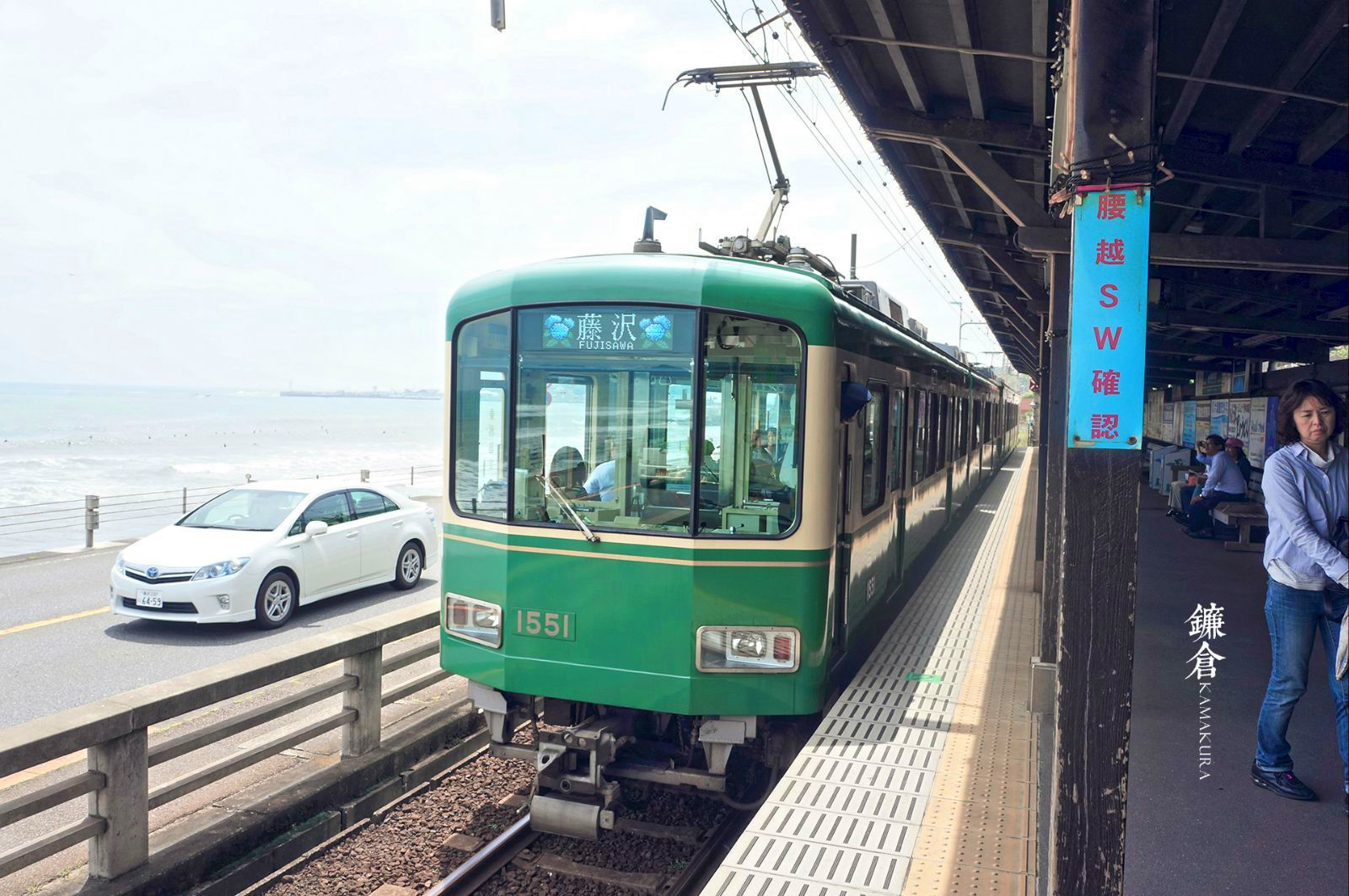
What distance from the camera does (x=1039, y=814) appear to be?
4.09 m

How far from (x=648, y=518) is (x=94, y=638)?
22.7ft

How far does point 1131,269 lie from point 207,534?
9439 mm

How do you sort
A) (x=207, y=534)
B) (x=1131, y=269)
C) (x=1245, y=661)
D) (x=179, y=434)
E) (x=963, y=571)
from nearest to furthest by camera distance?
(x=1131, y=269)
(x=1245, y=661)
(x=207, y=534)
(x=963, y=571)
(x=179, y=434)

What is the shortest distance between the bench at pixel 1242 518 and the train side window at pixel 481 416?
985 centimetres

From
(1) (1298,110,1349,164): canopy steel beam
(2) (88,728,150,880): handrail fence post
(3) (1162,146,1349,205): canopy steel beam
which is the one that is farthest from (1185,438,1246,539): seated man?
(2) (88,728,150,880): handrail fence post

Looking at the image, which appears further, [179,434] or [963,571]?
[179,434]

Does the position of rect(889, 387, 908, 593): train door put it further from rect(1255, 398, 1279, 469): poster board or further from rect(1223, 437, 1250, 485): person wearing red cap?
rect(1223, 437, 1250, 485): person wearing red cap

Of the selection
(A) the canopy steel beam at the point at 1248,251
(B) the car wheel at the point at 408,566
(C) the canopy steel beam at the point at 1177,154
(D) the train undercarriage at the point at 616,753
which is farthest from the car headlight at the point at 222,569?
(A) the canopy steel beam at the point at 1248,251

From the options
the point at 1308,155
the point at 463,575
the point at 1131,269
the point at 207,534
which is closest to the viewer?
the point at 1131,269

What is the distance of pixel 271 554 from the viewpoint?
32.1 feet

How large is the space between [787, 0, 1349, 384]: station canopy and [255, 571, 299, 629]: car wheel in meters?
6.81

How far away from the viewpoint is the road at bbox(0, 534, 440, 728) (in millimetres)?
7699

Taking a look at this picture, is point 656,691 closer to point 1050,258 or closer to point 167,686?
point 167,686

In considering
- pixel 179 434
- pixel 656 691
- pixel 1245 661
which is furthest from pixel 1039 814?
pixel 179 434
